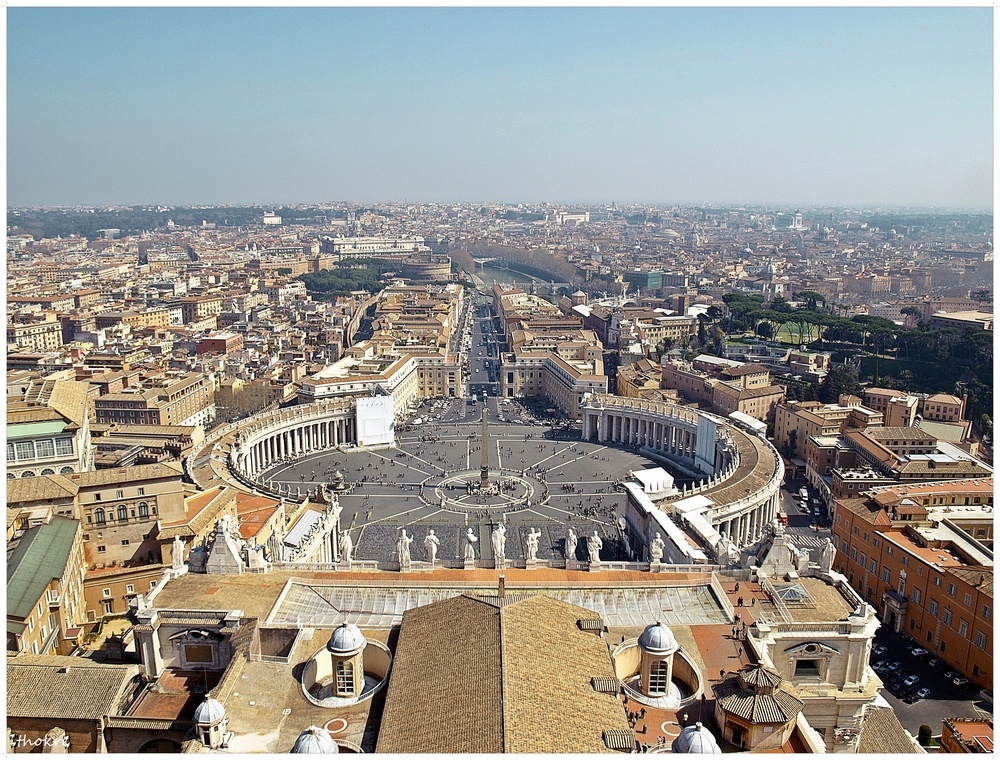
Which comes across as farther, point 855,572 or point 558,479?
point 558,479

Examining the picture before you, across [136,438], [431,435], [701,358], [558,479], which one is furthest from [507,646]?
[701,358]

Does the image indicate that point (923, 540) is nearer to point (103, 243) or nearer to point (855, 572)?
point (855, 572)

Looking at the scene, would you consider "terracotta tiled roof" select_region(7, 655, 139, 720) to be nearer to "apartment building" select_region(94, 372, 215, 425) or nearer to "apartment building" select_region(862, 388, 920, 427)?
"apartment building" select_region(94, 372, 215, 425)

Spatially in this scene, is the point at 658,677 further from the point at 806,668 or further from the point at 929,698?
the point at 929,698

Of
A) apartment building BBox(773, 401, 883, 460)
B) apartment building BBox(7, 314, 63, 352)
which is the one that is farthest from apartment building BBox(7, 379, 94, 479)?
apartment building BBox(7, 314, 63, 352)

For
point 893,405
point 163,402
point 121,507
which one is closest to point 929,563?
point 893,405

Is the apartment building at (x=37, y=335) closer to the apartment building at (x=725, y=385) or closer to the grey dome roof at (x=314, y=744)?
the apartment building at (x=725, y=385)
